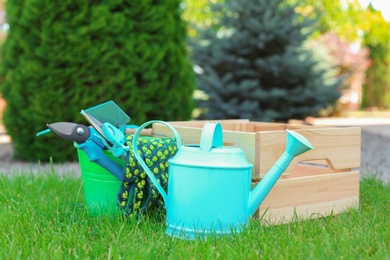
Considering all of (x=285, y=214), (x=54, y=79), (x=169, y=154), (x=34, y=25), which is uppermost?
(x=34, y=25)

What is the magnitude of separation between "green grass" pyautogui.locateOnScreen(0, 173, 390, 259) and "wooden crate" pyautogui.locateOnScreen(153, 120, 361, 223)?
93 millimetres

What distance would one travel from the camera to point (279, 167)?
70.6 inches

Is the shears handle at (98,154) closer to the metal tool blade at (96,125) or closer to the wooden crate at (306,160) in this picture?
the metal tool blade at (96,125)

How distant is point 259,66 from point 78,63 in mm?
2579

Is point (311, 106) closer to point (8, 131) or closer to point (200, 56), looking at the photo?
point (200, 56)

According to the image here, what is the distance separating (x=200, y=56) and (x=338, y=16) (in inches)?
330

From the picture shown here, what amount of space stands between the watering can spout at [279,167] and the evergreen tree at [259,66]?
152 inches

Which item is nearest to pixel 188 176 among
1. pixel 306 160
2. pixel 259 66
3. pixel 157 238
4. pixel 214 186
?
pixel 214 186

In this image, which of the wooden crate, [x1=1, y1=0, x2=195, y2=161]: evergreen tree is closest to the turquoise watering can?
the wooden crate

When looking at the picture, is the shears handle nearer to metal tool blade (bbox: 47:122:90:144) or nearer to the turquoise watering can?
metal tool blade (bbox: 47:122:90:144)

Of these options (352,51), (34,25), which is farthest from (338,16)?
(34,25)

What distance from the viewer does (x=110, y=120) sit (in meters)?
2.21

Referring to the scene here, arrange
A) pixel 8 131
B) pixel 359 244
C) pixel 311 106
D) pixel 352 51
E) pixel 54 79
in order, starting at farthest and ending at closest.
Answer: pixel 352 51
pixel 311 106
pixel 8 131
pixel 54 79
pixel 359 244

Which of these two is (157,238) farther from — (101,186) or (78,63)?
Answer: (78,63)
